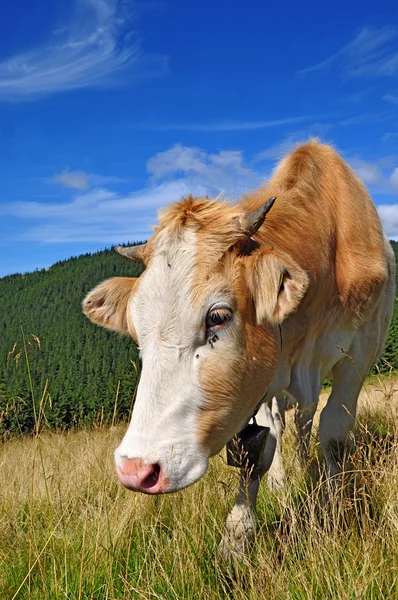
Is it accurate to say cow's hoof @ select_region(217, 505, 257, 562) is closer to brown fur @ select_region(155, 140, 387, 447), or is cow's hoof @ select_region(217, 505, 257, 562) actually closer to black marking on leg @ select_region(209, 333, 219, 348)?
brown fur @ select_region(155, 140, 387, 447)

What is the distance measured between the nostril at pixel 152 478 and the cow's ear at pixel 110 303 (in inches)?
56.9

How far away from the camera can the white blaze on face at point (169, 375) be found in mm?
2855

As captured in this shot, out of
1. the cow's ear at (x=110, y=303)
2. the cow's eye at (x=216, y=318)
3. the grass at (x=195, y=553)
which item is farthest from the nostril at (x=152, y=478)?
the cow's ear at (x=110, y=303)

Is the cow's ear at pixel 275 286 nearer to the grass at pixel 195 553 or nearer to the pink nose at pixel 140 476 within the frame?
the grass at pixel 195 553

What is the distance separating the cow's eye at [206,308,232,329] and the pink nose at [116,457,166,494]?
0.82 m

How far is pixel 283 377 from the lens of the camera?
4023 mm

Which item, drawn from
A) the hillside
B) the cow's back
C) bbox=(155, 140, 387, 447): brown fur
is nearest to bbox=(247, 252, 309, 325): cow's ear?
bbox=(155, 140, 387, 447): brown fur

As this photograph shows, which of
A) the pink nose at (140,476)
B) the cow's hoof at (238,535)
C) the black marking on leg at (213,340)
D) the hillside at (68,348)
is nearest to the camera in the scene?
the pink nose at (140,476)

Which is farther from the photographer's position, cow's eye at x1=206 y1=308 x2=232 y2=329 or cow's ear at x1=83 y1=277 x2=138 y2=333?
cow's ear at x1=83 y1=277 x2=138 y2=333

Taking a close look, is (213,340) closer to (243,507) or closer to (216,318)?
(216,318)

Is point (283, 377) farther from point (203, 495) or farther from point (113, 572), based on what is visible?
point (113, 572)

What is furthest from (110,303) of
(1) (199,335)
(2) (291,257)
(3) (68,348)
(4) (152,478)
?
(3) (68,348)

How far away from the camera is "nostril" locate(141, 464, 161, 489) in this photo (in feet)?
9.07

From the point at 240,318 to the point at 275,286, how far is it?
28cm
